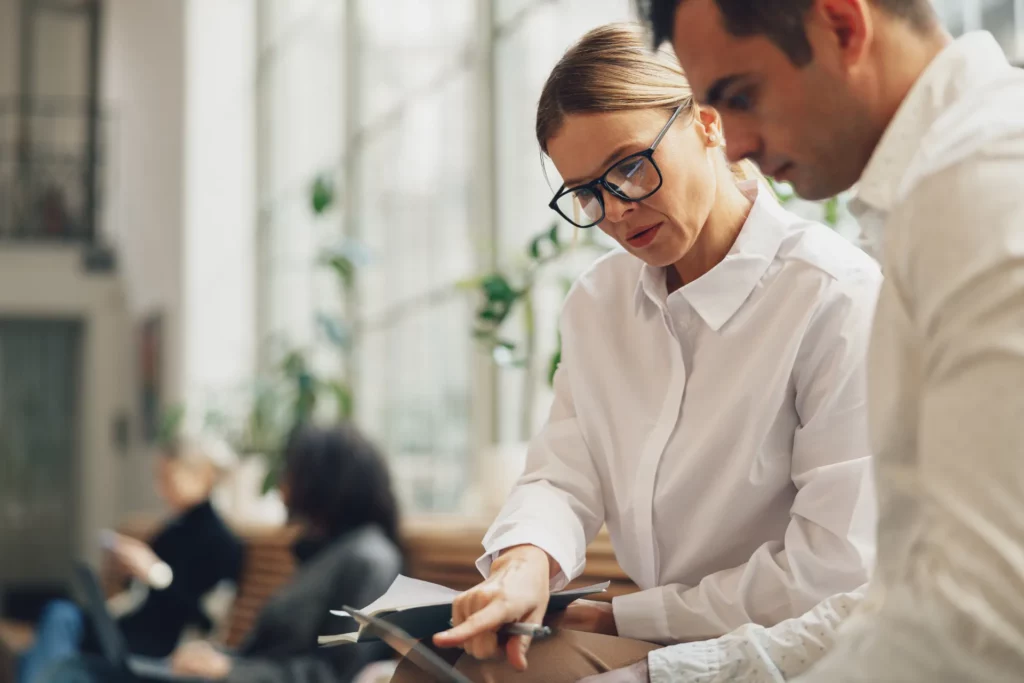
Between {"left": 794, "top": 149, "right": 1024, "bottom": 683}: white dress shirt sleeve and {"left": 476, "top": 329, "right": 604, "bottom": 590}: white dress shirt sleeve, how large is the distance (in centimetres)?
72

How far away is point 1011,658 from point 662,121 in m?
0.93

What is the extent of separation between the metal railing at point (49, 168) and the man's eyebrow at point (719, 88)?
38.1ft

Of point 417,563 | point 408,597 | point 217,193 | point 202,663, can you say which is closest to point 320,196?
point 417,563

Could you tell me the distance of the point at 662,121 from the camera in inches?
63.0

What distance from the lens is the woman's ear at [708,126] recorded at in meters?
1.65

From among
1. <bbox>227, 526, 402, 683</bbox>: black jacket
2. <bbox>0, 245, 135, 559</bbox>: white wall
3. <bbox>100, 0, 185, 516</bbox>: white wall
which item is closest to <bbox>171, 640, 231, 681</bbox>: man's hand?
<bbox>227, 526, 402, 683</bbox>: black jacket

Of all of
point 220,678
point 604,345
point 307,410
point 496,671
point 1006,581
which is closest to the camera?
point 1006,581

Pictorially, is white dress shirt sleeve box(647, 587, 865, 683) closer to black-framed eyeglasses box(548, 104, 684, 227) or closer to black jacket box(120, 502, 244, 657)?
black-framed eyeglasses box(548, 104, 684, 227)

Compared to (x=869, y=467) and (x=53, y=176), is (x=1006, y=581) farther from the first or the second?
(x=53, y=176)

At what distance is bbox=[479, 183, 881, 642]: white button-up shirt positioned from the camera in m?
1.51

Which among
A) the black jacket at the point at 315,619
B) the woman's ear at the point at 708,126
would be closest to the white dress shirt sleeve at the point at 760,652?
the woman's ear at the point at 708,126

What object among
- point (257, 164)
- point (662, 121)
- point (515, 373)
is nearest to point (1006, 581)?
point (662, 121)

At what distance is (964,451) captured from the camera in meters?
0.84

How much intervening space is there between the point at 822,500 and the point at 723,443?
0.15 m
